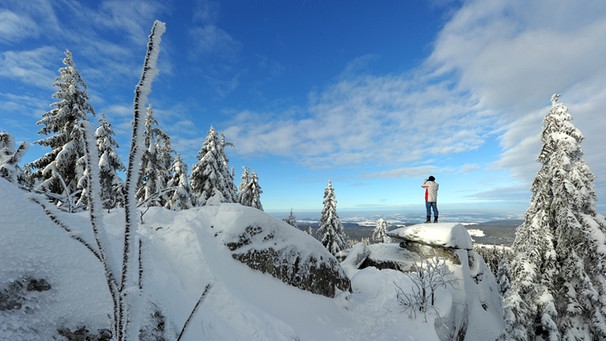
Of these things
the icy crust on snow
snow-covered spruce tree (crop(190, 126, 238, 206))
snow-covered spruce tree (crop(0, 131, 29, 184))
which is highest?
snow-covered spruce tree (crop(190, 126, 238, 206))

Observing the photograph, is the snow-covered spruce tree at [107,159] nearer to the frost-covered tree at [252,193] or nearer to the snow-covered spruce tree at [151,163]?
the snow-covered spruce tree at [151,163]

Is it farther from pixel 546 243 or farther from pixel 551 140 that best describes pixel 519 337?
pixel 551 140

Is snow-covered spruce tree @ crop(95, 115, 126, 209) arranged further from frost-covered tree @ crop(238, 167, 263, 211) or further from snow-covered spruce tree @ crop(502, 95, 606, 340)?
snow-covered spruce tree @ crop(502, 95, 606, 340)

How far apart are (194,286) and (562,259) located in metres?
14.5

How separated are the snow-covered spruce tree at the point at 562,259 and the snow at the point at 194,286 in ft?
9.99

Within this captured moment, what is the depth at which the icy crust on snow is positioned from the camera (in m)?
17.1

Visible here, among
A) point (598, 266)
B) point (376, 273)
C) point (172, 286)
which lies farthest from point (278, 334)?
point (598, 266)

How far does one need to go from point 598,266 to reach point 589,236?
1152 millimetres

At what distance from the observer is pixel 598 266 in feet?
35.0

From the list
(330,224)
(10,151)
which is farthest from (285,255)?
(330,224)

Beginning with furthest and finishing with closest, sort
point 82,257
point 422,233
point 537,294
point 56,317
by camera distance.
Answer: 1. point 422,233
2. point 537,294
3. point 82,257
4. point 56,317

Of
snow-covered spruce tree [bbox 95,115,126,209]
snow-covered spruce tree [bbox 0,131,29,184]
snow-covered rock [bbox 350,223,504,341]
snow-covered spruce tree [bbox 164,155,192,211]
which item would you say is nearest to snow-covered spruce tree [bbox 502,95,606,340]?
snow-covered rock [bbox 350,223,504,341]

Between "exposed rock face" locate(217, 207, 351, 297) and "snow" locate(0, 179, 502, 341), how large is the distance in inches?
4.3

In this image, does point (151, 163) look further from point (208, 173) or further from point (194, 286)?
point (194, 286)
